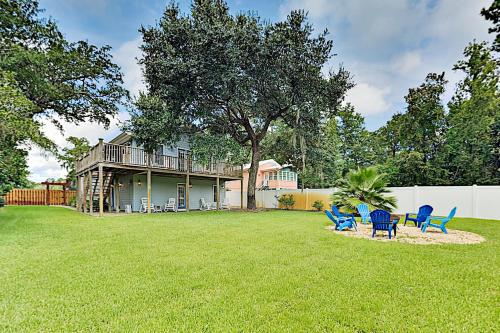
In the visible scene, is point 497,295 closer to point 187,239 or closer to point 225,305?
point 225,305

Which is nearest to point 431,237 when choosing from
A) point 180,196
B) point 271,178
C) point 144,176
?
point 144,176

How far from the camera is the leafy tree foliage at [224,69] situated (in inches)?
508

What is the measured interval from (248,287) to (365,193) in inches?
314

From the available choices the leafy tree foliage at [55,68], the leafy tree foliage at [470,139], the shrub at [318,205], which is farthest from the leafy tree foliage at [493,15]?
the leafy tree foliage at [55,68]

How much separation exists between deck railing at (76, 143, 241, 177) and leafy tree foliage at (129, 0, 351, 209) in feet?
3.99

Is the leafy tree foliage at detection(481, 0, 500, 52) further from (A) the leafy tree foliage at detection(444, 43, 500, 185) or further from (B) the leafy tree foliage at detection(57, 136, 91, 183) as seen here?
(B) the leafy tree foliage at detection(57, 136, 91, 183)

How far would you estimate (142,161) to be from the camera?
591 inches

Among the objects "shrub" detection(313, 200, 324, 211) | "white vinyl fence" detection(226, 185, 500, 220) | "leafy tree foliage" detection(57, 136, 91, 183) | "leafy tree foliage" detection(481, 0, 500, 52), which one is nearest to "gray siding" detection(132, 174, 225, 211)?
"shrub" detection(313, 200, 324, 211)

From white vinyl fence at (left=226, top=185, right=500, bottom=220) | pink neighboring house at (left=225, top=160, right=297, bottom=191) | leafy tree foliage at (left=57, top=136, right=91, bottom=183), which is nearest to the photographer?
white vinyl fence at (left=226, top=185, right=500, bottom=220)

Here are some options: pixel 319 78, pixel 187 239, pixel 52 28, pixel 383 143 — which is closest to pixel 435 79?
pixel 383 143

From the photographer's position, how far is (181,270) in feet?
14.3

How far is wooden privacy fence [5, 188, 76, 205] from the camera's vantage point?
76.0 feet

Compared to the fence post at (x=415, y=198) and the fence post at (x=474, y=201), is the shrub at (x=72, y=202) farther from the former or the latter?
the fence post at (x=474, y=201)

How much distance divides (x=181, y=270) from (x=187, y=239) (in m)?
2.75
